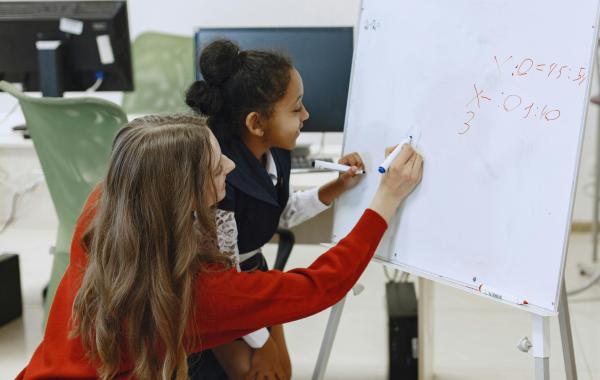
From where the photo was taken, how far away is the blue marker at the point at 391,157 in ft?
4.68

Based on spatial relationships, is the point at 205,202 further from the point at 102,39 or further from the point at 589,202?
the point at 589,202

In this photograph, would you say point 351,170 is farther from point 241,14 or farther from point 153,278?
point 241,14

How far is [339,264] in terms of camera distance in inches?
53.1

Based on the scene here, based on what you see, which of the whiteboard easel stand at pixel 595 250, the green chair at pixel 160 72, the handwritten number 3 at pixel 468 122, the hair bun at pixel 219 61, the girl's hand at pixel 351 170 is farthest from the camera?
the green chair at pixel 160 72

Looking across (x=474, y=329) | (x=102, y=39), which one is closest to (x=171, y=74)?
(x=102, y=39)

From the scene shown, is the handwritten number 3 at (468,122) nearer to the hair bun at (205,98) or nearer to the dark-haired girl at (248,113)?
the dark-haired girl at (248,113)

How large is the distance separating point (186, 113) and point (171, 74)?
6.55ft

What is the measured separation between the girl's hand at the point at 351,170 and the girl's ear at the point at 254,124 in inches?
8.9

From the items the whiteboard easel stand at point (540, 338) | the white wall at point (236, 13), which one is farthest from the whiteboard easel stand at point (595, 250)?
the white wall at point (236, 13)

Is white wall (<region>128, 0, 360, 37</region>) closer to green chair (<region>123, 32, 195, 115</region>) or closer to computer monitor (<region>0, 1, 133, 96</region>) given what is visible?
green chair (<region>123, 32, 195, 115</region>)

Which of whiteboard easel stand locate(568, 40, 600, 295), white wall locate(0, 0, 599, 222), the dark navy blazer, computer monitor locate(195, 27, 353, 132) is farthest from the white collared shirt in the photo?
white wall locate(0, 0, 599, 222)

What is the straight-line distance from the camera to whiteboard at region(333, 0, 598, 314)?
121 centimetres

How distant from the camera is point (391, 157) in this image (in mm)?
1454

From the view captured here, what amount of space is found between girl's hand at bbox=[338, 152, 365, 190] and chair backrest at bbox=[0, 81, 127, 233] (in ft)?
2.25
